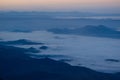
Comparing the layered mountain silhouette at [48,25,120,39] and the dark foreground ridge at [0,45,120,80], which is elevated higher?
the dark foreground ridge at [0,45,120,80]

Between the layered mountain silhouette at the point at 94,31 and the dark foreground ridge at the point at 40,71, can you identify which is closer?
the dark foreground ridge at the point at 40,71

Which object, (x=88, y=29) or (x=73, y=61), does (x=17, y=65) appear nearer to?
(x=73, y=61)

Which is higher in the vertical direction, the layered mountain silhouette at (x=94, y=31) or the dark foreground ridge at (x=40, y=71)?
the dark foreground ridge at (x=40, y=71)

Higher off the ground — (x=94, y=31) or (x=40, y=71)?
(x=40, y=71)

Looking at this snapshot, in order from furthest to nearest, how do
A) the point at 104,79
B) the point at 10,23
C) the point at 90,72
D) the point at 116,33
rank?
the point at 10,23 < the point at 116,33 < the point at 90,72 < the point at 104,79

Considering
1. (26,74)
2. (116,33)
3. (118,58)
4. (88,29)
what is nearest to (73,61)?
(118,58)

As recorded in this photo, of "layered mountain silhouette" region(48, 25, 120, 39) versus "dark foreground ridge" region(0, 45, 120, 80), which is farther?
"layered mountain silhouette" region(48, 25, 120, 39)

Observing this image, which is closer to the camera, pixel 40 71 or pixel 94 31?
pixel 40 71

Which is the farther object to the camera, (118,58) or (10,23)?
(10,23)
